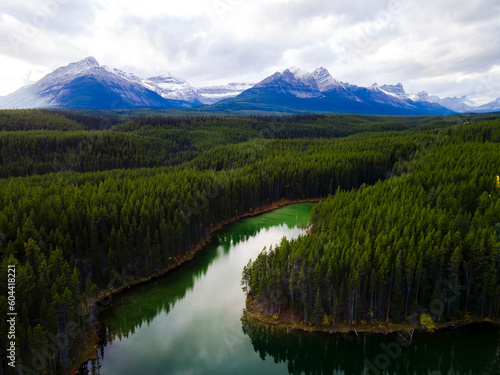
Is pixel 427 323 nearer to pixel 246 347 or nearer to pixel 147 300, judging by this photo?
pixel 246 347

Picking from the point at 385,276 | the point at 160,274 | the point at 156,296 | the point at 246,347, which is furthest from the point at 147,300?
the point at 385,276

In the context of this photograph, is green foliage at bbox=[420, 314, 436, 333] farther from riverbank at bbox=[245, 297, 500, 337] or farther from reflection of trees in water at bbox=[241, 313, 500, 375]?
reflection of trees in water at bbox=[241, 313, 500, 375]

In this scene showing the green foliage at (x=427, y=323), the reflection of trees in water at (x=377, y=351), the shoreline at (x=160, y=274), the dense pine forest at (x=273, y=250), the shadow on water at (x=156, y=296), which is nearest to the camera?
the shoreline at (x=160, y=274)

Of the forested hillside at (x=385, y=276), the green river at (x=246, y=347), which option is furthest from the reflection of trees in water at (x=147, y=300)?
the forested hillside at (x=385, y=276)

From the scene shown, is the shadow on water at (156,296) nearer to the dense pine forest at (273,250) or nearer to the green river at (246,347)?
the green river at (246,347)

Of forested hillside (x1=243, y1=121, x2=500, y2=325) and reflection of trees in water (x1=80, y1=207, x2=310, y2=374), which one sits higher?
forested hillside (x1=243, y1=121, x2=500, y2=325)

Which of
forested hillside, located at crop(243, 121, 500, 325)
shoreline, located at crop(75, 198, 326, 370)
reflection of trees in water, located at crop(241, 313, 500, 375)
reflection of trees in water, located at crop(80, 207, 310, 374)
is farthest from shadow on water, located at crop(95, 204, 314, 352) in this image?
reflection of trees in water, located at crop(241, 313, 500, 375)

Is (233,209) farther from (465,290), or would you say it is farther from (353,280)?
(465,290)
